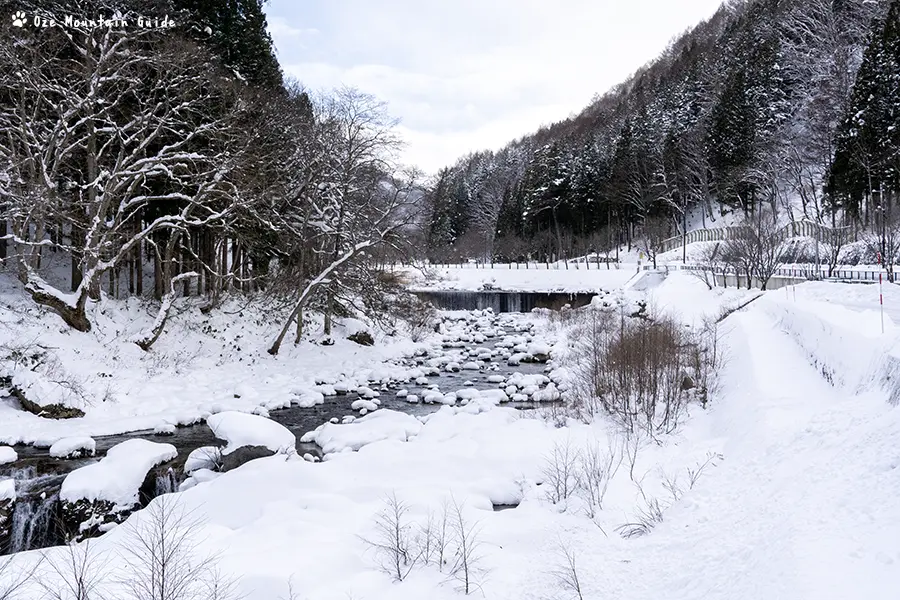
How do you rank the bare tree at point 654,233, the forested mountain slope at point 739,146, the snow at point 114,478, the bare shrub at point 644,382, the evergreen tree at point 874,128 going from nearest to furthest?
the snow at point 114,478
the bare shrub at point 644,382
the evergreen tree at point 874,128
the forested mountain slope at point 739,146
the bare tree at point 654,233

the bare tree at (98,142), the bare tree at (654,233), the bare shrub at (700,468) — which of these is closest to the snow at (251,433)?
the bare shrub at (700,468)

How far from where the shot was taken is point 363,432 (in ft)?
38.6

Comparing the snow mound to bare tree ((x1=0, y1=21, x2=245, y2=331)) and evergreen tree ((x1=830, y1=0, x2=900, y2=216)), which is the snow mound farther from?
evergreen tree ((x1=830, y1=0, x2=900, y2=216))

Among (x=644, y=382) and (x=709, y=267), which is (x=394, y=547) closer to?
(x=644, y=382)

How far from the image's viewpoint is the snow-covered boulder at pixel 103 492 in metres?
8.23

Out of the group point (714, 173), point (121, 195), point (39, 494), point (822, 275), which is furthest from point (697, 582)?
point (714, 173)

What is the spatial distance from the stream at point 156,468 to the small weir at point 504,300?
28115 mm

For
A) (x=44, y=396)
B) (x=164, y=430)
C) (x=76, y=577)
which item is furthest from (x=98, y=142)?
(x=76, y=577)

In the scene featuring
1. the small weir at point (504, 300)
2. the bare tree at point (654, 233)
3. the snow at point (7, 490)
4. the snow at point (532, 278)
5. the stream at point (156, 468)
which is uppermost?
the bare tree at point (654, 233)

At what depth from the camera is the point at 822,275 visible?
2712 cm

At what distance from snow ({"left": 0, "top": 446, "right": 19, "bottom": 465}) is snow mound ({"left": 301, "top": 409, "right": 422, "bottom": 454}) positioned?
5273 millimetres

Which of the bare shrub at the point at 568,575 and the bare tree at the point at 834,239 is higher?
the bare tree at the point at 834,239

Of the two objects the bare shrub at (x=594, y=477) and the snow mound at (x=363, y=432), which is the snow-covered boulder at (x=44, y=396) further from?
the bare shrub at (x=594, y=477)

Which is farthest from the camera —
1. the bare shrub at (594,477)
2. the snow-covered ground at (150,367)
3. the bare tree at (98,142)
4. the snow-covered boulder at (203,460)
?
the bare tree at (98,142)
